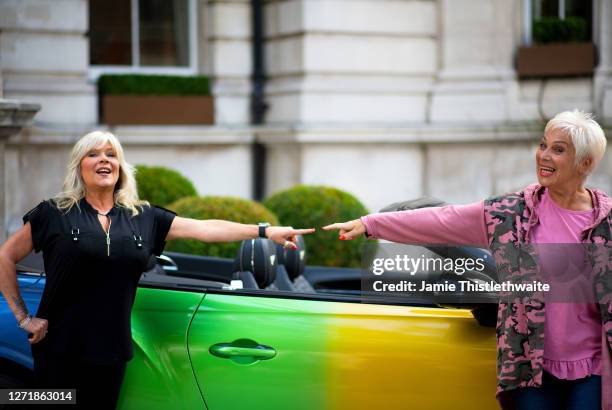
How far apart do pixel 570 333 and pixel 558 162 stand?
0.57 metres

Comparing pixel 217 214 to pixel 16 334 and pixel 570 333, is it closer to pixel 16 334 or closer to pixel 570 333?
pixel 16 334

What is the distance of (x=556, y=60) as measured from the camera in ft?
40.3

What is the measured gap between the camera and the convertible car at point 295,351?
13.3 ft

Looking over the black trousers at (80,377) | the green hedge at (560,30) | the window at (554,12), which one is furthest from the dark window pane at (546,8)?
the black trousers at (80,377)

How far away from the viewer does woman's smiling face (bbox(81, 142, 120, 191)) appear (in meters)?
4.00

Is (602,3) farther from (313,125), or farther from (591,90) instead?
(313,125)

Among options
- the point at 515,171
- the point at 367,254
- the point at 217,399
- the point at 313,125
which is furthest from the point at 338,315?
the point at 515,171

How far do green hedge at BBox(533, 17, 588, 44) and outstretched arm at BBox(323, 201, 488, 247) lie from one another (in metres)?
9.03

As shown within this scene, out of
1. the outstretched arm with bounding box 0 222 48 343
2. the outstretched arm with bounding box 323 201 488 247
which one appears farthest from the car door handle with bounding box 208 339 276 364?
the outstretched arm with bounding box 0 222 48 343

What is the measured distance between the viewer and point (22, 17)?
11.2 meters

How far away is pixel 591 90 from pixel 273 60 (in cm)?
360

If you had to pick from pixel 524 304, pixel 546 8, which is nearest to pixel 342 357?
pixel 524 304

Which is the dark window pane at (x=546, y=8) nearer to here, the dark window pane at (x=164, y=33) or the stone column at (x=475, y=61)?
the stone column at (x=475, y=61)

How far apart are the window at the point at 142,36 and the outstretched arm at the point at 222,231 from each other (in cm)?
820
